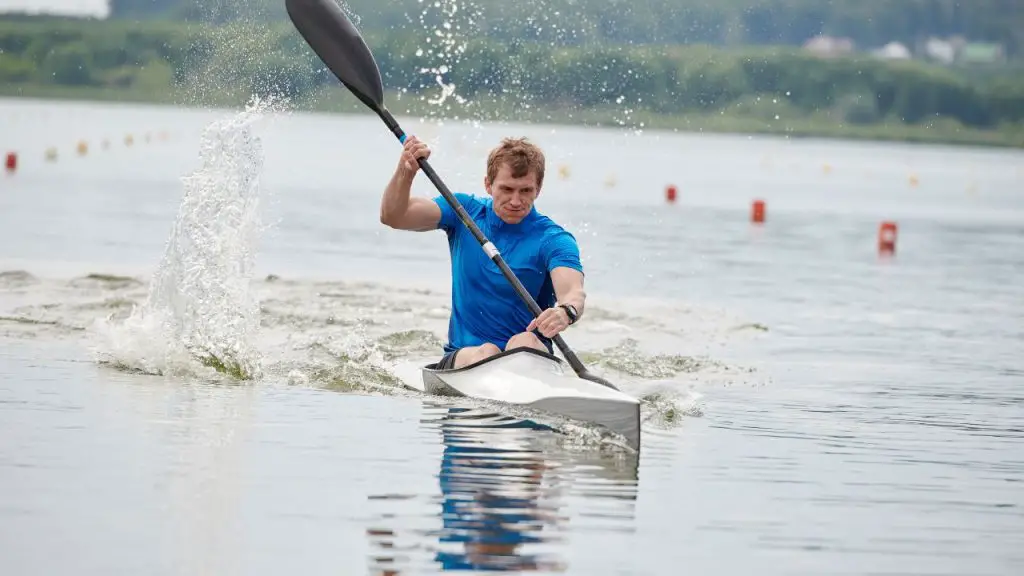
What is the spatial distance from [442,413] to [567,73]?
160 feet

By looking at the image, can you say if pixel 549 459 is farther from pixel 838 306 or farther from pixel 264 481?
pixel 838 306

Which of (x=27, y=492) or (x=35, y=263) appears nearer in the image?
(x=27, y=492)

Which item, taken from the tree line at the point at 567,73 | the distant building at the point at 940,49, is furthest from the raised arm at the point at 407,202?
the distant building at the point at 940,49

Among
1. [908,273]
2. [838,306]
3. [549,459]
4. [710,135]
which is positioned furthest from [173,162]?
[710,135]

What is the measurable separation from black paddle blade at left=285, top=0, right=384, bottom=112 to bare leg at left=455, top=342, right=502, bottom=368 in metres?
2.55

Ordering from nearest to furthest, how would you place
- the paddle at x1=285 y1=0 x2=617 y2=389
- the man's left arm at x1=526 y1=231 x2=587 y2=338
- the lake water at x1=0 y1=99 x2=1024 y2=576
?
the lake water at x1=0 y1=99 x2=1024 y2=576 < the man's left arm at x1=526 y1=231 x2=587 y2=338 < the paddle at x1=285 y1=0 x2=617 y2=389

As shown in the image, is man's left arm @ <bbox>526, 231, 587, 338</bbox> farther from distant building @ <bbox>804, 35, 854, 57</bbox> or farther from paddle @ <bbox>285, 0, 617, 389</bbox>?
distant building @ <bbox>804, 35, 854, 57</bbox>

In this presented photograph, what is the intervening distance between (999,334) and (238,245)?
7.82 m

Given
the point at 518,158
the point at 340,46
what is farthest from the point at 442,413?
the point at 340,46

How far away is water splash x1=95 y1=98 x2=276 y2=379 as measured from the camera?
13.0 m

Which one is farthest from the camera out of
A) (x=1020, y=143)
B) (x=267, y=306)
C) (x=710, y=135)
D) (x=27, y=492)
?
(x=710, y=135)

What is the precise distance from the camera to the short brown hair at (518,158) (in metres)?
11.2

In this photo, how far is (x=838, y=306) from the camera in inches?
800

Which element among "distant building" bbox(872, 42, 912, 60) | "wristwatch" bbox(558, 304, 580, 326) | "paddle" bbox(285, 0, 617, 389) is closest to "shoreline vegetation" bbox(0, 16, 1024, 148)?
"distant building" bbox(872, 42, 912, 60)
